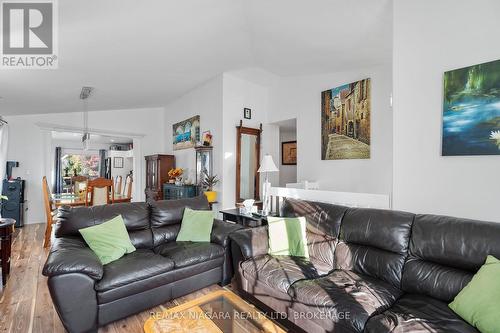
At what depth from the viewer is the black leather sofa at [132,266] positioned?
5.80ft

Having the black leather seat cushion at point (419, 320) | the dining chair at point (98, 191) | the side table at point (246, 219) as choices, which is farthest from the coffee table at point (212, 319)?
the dining chair at point (98, 191)

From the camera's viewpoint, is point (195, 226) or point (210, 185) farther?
point (210, 185)

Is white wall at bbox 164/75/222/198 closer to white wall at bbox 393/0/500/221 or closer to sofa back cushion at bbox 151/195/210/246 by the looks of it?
sofa back cushion at bbox 151/195/210/246

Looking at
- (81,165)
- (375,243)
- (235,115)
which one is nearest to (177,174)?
(235,115)

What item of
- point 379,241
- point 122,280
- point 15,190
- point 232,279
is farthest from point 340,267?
point 15,190

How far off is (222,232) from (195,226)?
33 centimetres

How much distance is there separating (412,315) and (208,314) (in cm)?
124

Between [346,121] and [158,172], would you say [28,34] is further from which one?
[346,121]

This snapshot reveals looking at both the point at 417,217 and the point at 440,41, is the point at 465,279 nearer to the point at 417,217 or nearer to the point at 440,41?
the point at 417,217

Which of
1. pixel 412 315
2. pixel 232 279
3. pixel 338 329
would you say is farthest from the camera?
pixel 232 279

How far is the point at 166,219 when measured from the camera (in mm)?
2863

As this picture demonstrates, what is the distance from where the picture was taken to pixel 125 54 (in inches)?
127

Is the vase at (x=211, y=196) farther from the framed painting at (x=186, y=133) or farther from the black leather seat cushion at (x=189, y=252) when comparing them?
the black leather seat cushion at (x=189, y=252)

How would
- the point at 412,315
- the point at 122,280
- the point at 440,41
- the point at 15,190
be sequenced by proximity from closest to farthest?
the point at 412,315 < the point at 122,280 < the point at 440,41 < the point at 15,190
